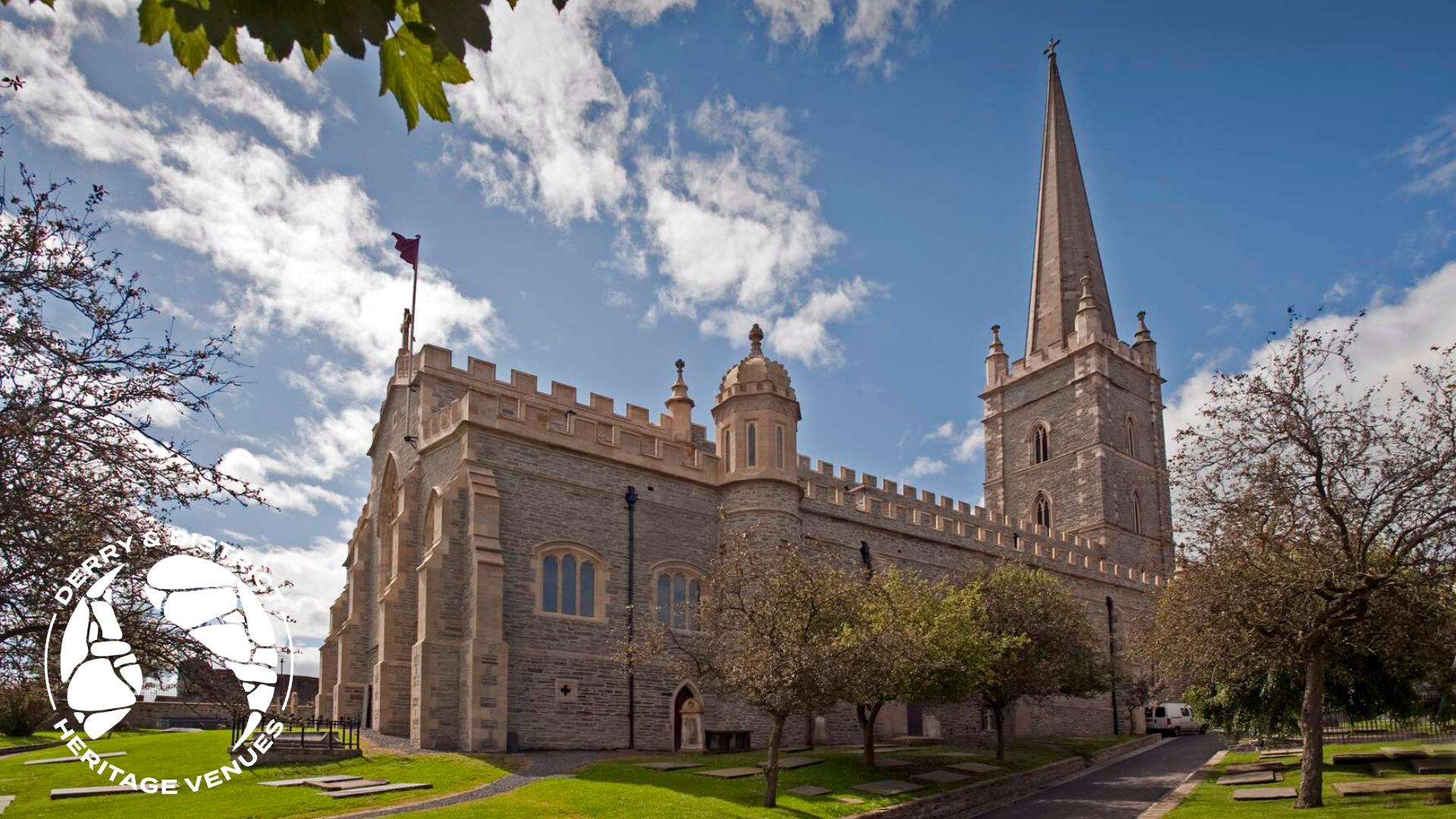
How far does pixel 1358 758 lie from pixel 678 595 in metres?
16.1

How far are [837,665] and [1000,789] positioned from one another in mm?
7067

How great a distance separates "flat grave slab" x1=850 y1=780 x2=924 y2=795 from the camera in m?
21.4

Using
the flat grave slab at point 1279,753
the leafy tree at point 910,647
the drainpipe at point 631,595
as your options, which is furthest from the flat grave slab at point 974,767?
the drainpipe at point 631,595

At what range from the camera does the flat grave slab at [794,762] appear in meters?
23.1

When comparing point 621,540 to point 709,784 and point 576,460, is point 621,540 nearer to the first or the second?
point 576,460

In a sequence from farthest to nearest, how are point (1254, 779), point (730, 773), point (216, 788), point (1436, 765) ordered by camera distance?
1. point (1254, 779)
2. point (730, 773)
3. point (1436, 765)
4. point (216, 788)

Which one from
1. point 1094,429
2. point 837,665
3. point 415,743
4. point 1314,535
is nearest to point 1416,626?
point 1314,535

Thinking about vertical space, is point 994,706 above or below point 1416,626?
below

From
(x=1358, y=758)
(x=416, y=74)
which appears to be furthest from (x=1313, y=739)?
(x=416, y=74)

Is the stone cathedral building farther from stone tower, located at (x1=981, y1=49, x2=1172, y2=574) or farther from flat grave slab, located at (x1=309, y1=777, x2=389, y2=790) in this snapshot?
stone tower, located at (x1=981, y1=49, x2=1172, y2=574)

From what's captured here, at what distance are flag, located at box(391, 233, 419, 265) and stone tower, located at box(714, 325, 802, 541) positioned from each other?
9501 millimetres

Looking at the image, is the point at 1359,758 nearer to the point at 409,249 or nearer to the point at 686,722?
the point at 686,722

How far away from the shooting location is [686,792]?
64.5 ft

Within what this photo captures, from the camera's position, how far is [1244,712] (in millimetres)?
25281
